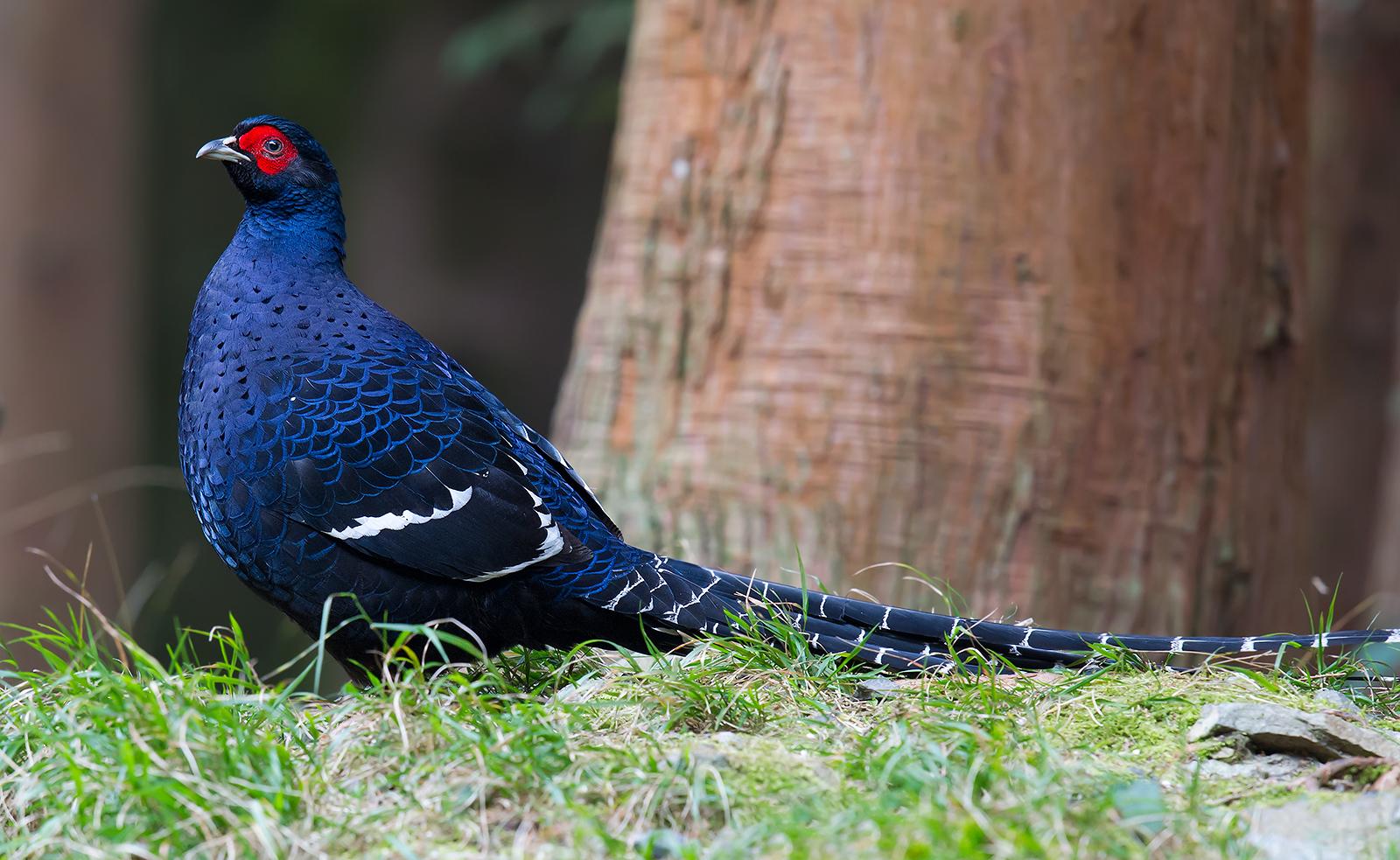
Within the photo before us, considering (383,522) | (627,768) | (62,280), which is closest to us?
(627,768)

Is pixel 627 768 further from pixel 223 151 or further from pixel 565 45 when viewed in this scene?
pixel 565 45

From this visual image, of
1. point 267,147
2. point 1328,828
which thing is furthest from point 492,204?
point 1328,828

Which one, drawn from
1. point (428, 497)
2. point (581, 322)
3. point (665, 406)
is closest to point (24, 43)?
point (581, 322)

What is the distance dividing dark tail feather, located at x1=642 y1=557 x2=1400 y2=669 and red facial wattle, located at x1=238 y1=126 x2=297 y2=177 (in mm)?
1508

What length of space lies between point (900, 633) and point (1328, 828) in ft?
3.30

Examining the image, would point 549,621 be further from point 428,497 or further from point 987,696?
point 987,696

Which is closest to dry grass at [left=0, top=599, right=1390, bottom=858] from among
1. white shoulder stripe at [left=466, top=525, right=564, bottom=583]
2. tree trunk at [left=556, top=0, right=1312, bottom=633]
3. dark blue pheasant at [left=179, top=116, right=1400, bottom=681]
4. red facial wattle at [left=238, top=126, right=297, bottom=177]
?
dark blue pheasant at [left=179, top=116, right=1400, bottom=681]

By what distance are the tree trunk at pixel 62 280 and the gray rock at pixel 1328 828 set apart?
595 cm

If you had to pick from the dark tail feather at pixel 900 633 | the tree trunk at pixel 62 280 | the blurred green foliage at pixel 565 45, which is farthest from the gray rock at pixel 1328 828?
the blurred green foliage at pixel 565 45

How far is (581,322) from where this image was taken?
401cm

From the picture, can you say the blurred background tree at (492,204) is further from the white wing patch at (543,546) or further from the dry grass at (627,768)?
the dry grass at (627,768)

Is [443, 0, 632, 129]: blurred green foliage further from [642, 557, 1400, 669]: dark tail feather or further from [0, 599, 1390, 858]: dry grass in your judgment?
[0, 599, 1390, 858]: dry grass

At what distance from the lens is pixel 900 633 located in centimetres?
257

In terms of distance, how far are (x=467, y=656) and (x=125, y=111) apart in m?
5.69
